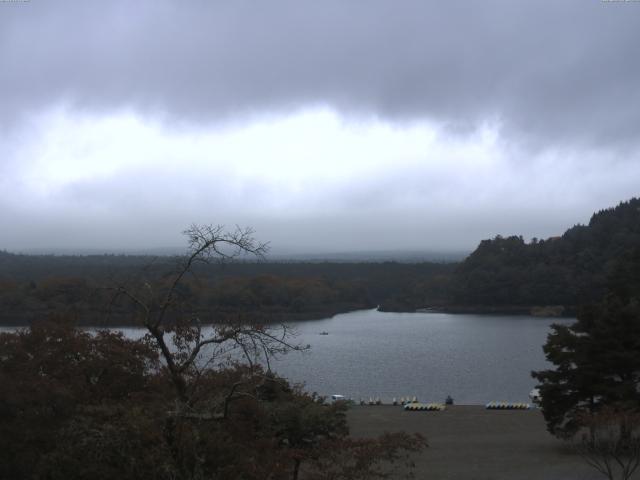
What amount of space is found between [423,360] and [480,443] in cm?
2091

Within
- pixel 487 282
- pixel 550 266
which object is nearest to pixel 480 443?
pixel 487 282

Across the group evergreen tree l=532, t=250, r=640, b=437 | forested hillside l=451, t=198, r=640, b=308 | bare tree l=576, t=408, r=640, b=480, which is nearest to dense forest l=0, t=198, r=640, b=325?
forested hillside l=451, t=198, r=640, b=308

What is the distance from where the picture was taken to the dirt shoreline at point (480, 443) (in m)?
13.4

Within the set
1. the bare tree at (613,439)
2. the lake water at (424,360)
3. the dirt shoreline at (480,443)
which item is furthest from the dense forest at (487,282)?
the bare tree at (613,439)

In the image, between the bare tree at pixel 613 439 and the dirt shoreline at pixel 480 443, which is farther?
the dirt shoreline at pixel 480 443

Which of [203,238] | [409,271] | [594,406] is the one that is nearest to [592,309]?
[594,406]

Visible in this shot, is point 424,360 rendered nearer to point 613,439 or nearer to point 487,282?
point 613,439

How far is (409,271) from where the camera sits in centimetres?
9400

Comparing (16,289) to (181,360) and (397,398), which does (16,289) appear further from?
(181,360)

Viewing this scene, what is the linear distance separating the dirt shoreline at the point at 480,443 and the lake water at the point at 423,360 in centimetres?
353

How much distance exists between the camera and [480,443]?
17.0m

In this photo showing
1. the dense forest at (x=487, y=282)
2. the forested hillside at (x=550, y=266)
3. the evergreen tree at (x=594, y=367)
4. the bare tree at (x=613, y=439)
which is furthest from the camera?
the forested hillside at (x=550, y=266)

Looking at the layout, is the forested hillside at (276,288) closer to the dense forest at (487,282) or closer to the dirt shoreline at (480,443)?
the dense forest at (487,282)

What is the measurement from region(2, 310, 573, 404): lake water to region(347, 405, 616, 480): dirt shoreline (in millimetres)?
3531
